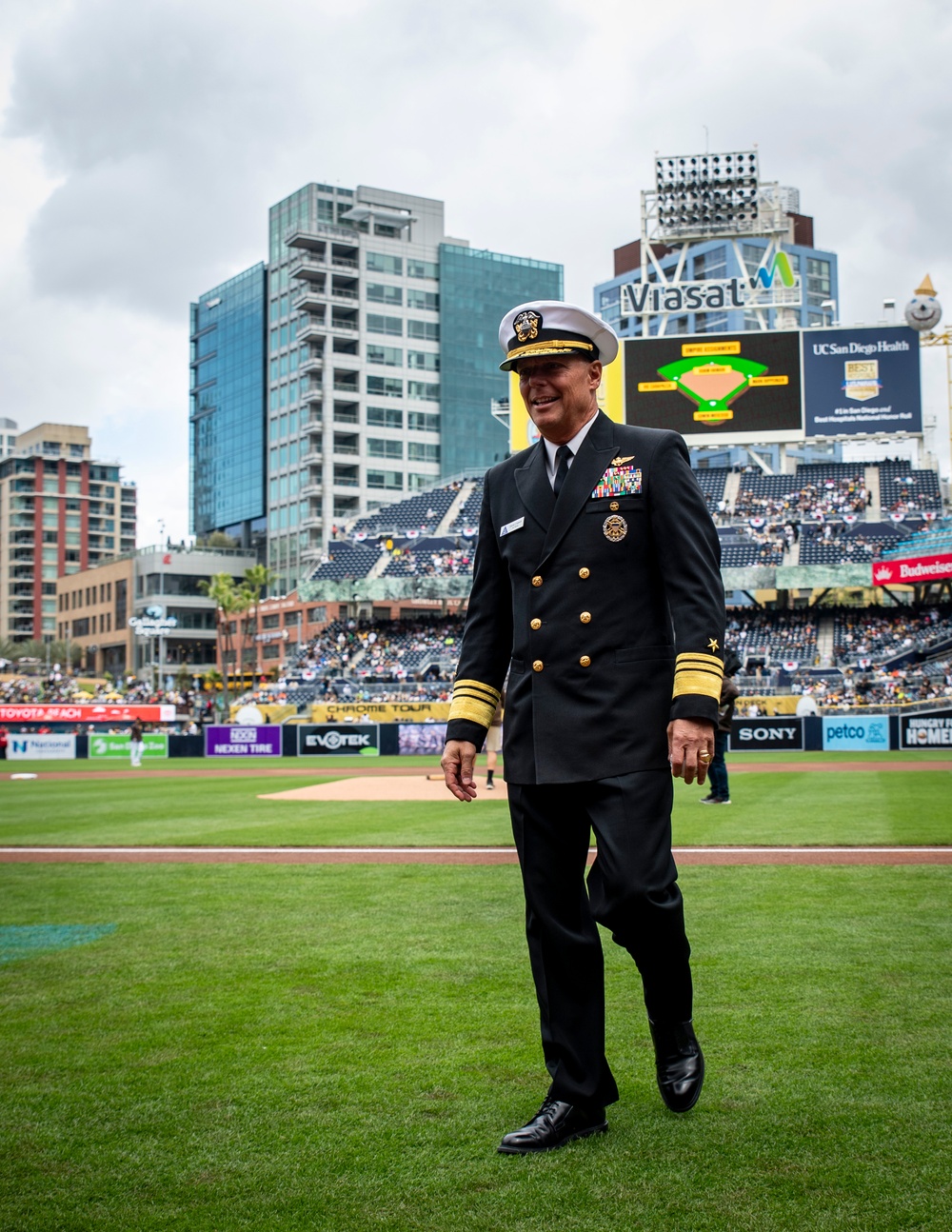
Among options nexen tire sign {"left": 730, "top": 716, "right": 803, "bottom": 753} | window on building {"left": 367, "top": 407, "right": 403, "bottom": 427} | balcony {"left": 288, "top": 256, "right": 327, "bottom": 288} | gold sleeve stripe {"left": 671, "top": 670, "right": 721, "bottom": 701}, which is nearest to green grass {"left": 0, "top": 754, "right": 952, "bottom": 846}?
gold sleeve stripe {"left": 671, "top": 670, "right": 721, "bottom": 701}

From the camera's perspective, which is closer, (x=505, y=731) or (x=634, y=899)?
(x=634, y=899)

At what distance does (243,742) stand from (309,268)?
186 feet

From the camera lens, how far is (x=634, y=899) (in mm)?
3631

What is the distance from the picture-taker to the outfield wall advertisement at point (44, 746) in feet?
143

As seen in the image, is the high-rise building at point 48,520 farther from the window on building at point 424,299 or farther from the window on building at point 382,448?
the window on building at point 424,299

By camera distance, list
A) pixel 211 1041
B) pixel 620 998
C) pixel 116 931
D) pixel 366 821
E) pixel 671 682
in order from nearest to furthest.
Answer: pixel 671 682
pixel 211 1041
pixel 620 998
pixel 116 931
pixel 366 821

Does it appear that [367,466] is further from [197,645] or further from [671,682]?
[671,682]

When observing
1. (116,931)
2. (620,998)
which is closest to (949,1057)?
(620,998)

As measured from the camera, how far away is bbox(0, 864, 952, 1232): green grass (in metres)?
3.17

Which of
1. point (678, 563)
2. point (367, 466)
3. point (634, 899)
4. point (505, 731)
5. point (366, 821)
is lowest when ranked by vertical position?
point (366, 821)

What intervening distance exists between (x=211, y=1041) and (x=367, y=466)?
293ft

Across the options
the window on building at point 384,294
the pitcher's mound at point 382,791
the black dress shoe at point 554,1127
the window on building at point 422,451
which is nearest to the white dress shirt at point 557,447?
the black dress shoe at point 554,1127

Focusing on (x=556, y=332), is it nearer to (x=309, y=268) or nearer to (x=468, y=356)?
(x=309, y=268)

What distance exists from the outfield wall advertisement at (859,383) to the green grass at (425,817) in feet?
87.5
